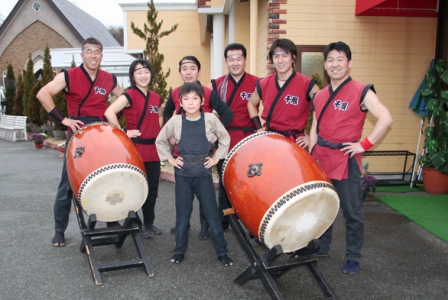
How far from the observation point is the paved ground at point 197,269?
283 cm

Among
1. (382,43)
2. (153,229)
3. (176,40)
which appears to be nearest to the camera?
(153,229)

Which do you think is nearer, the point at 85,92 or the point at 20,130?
the point at 85,92

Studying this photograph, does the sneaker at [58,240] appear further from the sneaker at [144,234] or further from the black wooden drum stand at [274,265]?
the black wooden drum stand at [274,265]

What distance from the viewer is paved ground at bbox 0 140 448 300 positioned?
283 cm

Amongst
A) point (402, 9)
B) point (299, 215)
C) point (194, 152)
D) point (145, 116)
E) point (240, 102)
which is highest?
point (402, 9)

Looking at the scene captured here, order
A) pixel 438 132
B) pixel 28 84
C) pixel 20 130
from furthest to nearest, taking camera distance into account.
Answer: pixel 28 84
pixel 20 130
pixel 438 132

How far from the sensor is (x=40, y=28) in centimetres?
2486

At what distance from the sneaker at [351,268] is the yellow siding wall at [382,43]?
3110mm

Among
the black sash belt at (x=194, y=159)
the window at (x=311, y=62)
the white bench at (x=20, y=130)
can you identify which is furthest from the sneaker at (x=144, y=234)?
the white bench at (x=20, y=130)

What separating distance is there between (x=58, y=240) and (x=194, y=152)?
155 cm

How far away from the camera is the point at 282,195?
2.40 m

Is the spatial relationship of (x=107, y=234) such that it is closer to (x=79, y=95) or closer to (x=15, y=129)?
(x=79, y=95)

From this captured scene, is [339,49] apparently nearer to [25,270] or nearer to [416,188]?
[25,270]

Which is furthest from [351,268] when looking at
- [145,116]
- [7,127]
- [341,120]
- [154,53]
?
[7,127]
